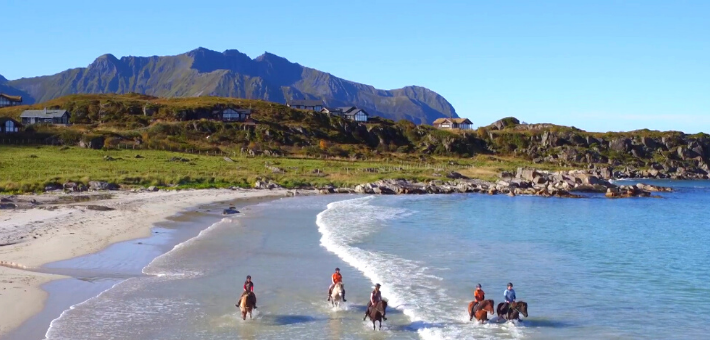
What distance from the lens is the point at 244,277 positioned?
22766 mm

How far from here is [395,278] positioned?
23547mm

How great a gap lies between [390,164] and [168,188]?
44.2m

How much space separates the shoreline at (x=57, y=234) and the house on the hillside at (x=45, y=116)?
69825 mm

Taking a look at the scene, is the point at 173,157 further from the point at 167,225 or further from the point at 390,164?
the point at 167,225

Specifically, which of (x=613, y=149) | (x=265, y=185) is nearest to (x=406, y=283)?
(x=265, y=185)

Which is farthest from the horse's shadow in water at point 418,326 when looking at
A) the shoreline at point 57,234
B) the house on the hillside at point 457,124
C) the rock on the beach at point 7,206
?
the house on the hillside at point 457,124

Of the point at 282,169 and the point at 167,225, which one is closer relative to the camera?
the point at 167,225

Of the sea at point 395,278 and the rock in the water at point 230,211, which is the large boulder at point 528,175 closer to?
the sea at point 395,278

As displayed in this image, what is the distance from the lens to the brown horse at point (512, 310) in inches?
713

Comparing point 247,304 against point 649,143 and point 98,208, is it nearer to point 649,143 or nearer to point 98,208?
point 98,208

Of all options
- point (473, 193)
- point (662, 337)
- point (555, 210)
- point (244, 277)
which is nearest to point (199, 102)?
A: point (473, 193)

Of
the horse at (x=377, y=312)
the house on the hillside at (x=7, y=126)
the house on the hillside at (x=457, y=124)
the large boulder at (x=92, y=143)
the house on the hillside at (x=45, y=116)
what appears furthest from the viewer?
the house on the hillside at (x=457, y=124)

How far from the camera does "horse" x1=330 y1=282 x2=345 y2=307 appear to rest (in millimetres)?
18672

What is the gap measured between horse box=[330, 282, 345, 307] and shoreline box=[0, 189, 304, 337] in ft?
26.6
